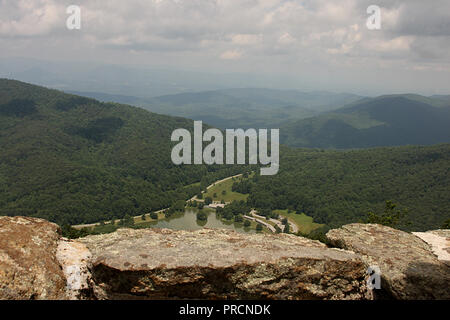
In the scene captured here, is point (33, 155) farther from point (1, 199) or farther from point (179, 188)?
point (179, 188)

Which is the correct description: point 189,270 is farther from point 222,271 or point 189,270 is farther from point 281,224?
point 281,224

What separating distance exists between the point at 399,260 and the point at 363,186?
16307cm

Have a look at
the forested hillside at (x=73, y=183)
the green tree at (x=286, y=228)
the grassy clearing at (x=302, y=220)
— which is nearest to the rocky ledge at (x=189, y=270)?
the green tree at (x=286, y=228)

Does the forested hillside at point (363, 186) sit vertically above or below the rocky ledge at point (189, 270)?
below

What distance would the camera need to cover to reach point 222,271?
31.3ft

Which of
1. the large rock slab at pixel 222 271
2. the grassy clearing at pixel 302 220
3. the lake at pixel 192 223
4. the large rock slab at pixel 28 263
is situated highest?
the large rock slab at pixel 28 263

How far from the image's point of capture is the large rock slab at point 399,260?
10.3 metres

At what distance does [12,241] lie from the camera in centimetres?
908

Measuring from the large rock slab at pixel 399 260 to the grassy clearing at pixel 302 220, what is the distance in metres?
122

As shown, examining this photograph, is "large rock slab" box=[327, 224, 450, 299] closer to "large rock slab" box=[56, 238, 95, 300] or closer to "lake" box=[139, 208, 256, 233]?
"large rock slab" box=[56, 238, 95, 300]

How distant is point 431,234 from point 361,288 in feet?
24.3

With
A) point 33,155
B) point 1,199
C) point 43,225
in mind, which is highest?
point 43,225

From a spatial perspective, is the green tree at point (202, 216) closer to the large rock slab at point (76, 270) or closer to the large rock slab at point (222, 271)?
the large rock slab at point (222, 271)

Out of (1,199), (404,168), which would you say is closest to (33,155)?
(1,199)
